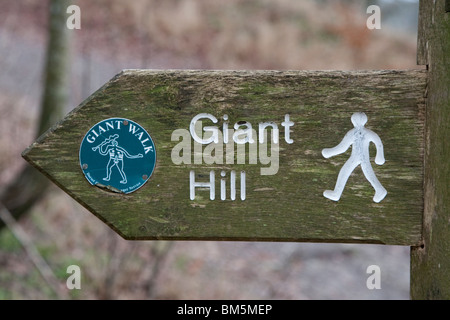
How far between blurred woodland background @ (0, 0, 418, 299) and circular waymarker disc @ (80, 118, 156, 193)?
259cm

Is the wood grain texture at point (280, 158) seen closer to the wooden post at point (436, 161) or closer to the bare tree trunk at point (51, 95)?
the wooden post at point (436, 161)

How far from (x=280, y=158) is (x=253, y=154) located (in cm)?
7

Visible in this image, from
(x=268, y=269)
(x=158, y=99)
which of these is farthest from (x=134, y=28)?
(x=158, y=99)

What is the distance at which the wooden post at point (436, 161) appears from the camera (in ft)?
3.98

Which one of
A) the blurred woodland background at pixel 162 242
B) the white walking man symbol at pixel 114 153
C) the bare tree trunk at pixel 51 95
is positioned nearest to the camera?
the white walking man symbol at pixel 114 153

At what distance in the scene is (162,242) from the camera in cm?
461

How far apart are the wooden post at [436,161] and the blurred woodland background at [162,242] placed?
2808 millimetres

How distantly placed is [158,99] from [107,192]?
0.27 m

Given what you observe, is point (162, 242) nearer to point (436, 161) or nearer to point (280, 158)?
point (280, 158)

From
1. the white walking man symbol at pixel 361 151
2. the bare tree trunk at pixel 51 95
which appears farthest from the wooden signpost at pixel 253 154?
the bare tree trunk at pixel 51 95

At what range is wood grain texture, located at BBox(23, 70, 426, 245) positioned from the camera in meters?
1.28

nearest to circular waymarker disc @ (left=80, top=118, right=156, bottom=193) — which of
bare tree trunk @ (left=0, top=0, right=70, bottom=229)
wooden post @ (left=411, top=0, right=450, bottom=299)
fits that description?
wooden post @ (left=411, top=0, right=450, bottom=299)

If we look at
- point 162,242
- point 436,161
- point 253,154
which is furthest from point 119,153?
point 162,242

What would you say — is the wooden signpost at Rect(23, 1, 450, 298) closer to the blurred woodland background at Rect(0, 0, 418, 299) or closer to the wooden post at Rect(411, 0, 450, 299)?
the wooden post at Rect(411, 0, 450, 299)
